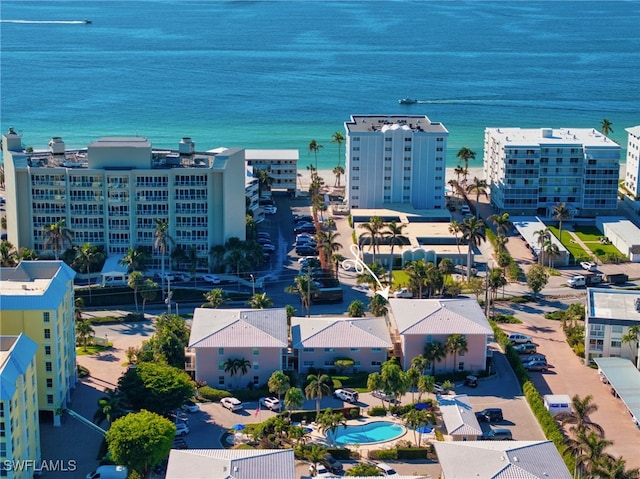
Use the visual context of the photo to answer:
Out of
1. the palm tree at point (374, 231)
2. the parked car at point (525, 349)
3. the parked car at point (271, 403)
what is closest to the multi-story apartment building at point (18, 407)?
the parked car at point (271, 403)

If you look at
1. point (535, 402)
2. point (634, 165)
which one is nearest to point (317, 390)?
point (535, 402)

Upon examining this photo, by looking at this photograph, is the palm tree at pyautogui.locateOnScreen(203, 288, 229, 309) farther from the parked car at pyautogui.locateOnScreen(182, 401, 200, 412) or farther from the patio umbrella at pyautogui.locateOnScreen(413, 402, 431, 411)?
the patio umbrella at pyautogui.locateOnScreen(413, 402, 431, 411)

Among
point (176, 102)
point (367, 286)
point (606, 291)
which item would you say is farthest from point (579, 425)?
point (176, 102)

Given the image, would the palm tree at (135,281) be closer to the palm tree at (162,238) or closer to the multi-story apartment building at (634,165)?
the palm tree at (162,238)

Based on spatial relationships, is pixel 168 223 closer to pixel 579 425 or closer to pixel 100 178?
pixel 100 178

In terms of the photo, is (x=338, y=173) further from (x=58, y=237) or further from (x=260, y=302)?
(x=260, y=302)

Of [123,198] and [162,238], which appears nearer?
[162,238]
